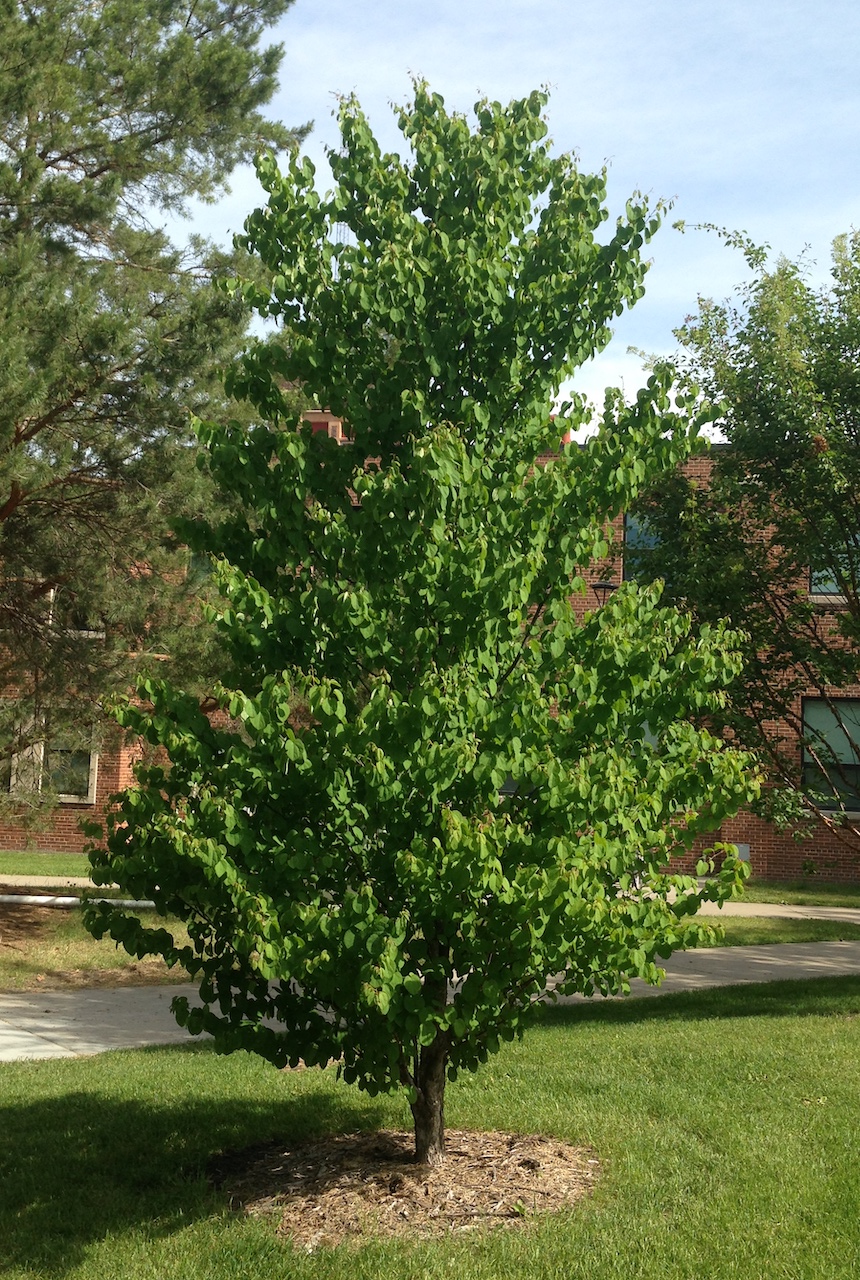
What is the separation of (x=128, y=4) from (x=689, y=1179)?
1303cm

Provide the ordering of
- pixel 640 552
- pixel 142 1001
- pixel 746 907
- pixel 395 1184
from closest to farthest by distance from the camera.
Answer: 1. pixel 395 1184
2. pixel 640 552
3. pixel 142 1001
4. pixel 746 907

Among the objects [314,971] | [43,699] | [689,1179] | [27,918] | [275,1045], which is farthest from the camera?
[27,918]

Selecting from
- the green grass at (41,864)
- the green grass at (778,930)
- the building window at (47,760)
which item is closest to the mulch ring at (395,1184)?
the building window at (47,760)

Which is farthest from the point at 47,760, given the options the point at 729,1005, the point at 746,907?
the point at 746,907

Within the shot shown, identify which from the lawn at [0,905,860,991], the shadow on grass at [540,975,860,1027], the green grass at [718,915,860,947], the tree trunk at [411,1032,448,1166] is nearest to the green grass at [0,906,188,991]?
the lawn at [0,905,860,991]

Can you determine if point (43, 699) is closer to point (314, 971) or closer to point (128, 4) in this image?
point (128, 4)

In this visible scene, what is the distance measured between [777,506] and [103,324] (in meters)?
6.67

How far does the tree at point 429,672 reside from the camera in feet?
16.9

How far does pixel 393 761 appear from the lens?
521cm

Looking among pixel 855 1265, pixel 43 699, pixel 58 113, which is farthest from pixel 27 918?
pixel 855 1265

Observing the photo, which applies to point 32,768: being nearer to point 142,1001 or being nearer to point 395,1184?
point 142,1001

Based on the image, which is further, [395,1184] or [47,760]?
[47,760]

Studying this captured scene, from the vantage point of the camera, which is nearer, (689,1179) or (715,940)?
(715,940)

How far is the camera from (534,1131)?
7.11m
